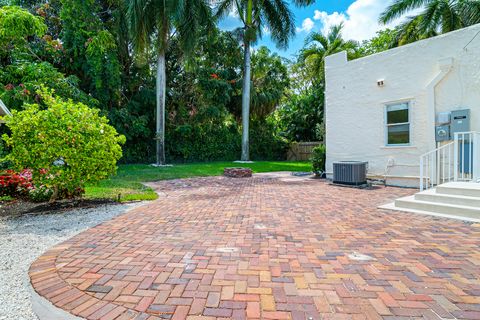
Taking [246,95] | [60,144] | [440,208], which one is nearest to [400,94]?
[440,208]

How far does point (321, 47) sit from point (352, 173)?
13.5 m

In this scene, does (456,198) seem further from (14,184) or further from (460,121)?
(14,184)

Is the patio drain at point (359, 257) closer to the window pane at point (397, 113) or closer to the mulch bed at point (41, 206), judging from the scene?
the mulch bed at point (41, 206)

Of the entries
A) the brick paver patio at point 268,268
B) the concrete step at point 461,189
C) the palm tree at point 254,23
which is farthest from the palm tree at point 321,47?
the brick paver patio at point 268,268

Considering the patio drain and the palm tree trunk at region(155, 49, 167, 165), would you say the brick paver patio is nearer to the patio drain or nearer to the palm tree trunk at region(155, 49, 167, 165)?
the patio drain

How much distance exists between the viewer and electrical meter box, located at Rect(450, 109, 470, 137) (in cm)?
712

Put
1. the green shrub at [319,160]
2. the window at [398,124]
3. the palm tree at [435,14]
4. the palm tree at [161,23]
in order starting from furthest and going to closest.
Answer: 1. the palm tree at [435,14]
2. the palm tree at [161,23]
3. the green shrub at [319,160]
4. the window at [398,124]

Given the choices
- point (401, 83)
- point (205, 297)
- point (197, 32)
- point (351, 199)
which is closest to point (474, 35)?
point (401, 83)

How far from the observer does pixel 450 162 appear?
7.42 meters

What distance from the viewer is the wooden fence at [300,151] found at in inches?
919

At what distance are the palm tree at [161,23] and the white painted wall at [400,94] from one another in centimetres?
815

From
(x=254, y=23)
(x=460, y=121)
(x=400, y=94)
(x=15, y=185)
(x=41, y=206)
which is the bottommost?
(x=41, y=206)

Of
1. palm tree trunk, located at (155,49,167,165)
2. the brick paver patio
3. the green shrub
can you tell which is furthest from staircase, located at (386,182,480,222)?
palm tree trunk, located at (155,49,167,165)

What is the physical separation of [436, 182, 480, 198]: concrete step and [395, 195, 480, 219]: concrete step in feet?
1.37
